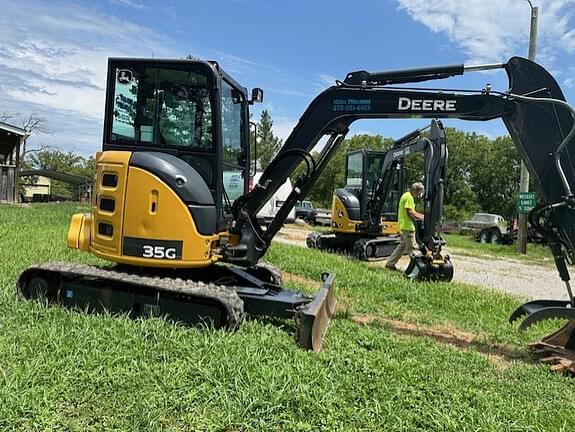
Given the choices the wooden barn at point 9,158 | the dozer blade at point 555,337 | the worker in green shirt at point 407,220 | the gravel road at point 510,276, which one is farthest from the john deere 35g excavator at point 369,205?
the wooden barn at point 9,158

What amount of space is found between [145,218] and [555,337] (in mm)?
4307

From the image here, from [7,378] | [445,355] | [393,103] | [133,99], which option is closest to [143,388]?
[7,378]

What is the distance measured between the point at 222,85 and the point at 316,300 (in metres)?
2.49

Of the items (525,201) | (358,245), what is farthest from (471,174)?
(358,245)

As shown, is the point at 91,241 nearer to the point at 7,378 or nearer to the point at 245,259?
the point at 245,259

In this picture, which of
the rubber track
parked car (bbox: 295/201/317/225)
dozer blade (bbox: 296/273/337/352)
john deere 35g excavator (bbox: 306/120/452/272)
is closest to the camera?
dozer blade (bbox: 296/273/337/352)

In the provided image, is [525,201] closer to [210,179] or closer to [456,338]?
[456,338]

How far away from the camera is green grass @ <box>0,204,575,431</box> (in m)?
3.58

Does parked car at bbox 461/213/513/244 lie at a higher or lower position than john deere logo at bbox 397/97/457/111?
→ lower

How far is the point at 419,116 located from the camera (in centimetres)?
589

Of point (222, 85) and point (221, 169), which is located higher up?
point (222, 85)

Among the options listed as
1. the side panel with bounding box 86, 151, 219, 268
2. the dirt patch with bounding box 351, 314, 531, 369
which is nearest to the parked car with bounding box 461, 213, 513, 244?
the dirt patch with bounding box 351, 314, 531, 369

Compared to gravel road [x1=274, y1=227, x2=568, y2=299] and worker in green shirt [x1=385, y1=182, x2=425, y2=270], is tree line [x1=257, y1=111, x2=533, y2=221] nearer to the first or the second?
gravel road [x1=274, y1=227, x2=568, y2=299]

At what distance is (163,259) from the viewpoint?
561 centimetres
